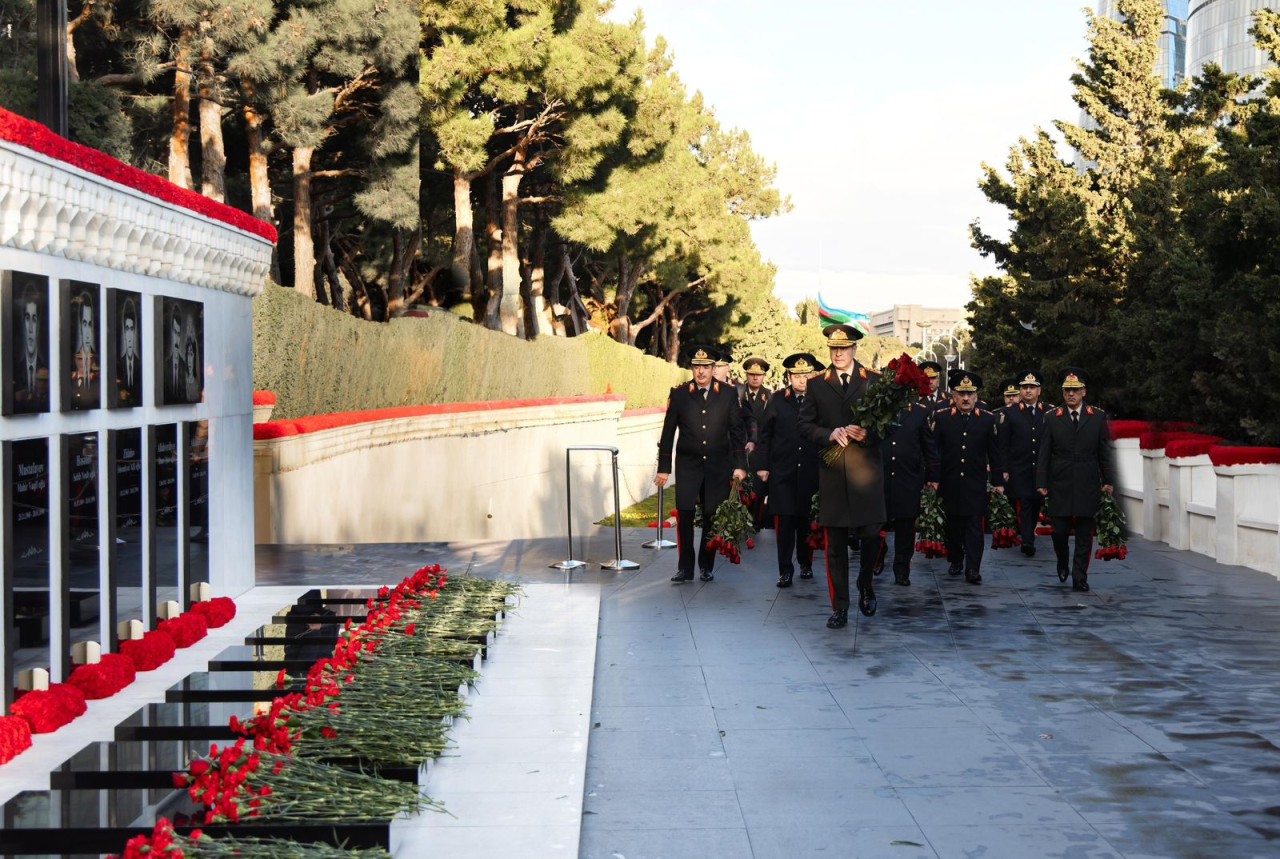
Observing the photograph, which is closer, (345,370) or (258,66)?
(345,370)

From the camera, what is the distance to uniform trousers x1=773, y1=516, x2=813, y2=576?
13.6 m

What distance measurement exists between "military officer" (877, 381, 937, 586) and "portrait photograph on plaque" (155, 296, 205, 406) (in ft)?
20.6

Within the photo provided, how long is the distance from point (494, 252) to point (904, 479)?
28.2 meters

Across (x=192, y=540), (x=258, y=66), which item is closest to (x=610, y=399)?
(x=258, y=66)

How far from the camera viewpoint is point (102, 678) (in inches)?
309

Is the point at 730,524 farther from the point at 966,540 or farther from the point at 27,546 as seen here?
the point at 27,546

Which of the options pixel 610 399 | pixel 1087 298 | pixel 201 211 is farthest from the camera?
pixel 1087 298

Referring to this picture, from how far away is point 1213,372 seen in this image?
67.6ft

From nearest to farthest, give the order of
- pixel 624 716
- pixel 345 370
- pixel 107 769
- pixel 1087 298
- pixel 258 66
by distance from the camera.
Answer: pixel 107 769 < pixel 624 716 < pixel 345 370 < pixel 258 66 < pixel 1087 298

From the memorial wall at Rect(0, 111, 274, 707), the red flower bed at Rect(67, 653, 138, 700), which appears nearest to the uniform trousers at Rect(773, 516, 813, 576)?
the memorial wall at Rect(0, 111, 274, 707)

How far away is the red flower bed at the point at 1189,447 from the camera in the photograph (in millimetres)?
16359

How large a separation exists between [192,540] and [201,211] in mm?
2194

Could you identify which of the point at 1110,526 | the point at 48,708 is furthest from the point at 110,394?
the point at 1110,526

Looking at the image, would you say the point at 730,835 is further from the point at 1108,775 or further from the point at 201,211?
the point at 201,211
